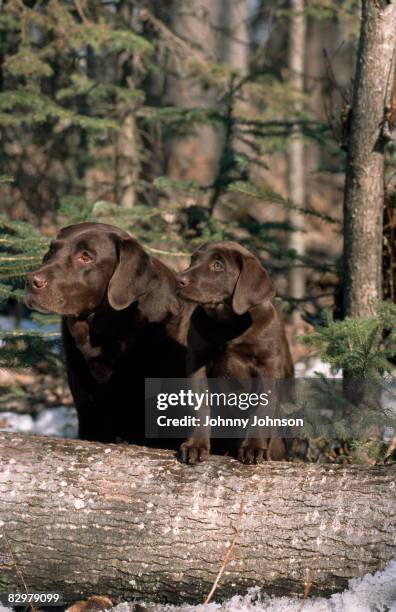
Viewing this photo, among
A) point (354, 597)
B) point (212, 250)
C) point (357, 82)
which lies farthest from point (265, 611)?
point (357, 82)

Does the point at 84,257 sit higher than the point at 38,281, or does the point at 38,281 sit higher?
the point at 84,257

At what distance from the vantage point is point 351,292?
592cm

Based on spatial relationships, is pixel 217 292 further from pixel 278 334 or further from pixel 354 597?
pixel 354 597

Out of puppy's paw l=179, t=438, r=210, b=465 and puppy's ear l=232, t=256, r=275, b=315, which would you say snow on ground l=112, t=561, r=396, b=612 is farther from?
puppy's ear l=232, t=256, r=275, b=315

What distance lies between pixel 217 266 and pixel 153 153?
605 centimetres

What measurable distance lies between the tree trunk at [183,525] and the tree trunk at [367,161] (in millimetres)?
2035

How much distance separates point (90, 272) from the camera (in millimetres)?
4938

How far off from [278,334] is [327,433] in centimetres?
71

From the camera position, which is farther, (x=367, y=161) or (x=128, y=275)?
(x=367, y=161)

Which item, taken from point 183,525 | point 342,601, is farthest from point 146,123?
point 342,601

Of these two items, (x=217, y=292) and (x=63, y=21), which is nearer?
(x=217, y=292)

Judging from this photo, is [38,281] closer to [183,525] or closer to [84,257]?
[84,257]

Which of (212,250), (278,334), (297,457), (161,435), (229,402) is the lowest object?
(297,457)

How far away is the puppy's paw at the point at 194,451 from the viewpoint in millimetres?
4395
